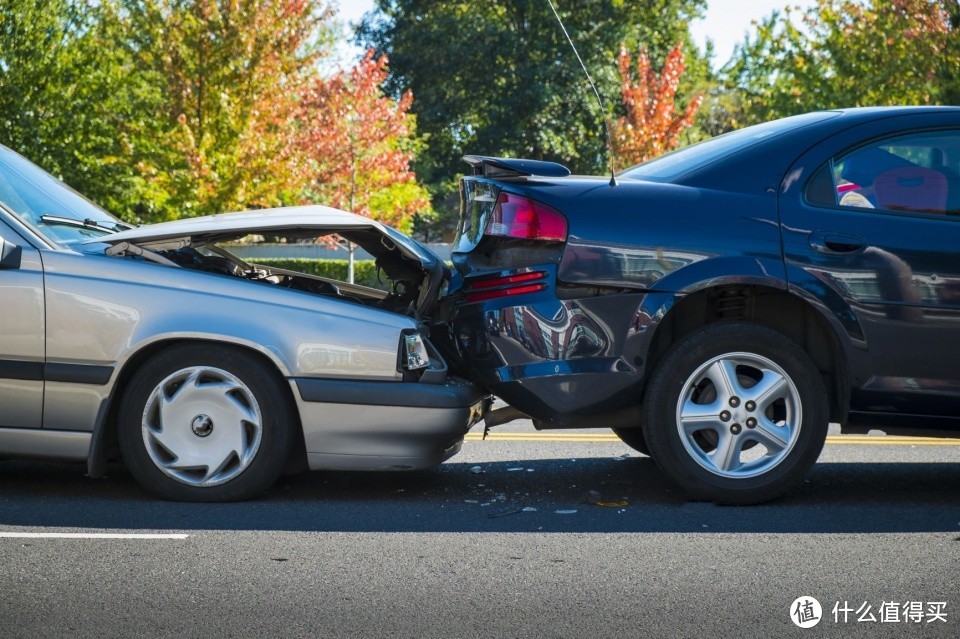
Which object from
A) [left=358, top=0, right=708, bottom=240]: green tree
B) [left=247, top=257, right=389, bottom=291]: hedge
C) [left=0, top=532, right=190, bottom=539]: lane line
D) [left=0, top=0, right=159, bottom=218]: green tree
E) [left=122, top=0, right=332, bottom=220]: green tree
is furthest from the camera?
[left=358, top=0, right=708, bottom=240]: green tree

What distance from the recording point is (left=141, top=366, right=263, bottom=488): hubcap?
16.2ft

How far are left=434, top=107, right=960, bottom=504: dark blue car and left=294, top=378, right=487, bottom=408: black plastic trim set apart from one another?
27 cm

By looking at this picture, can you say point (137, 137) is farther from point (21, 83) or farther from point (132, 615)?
point (132, 615)

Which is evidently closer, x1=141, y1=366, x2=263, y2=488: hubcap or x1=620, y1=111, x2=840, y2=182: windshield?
x1=141, y1=366, x2=263, y2=488: hubcap

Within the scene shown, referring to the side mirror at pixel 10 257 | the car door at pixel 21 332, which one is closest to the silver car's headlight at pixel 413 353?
the car door at pixel 21 332

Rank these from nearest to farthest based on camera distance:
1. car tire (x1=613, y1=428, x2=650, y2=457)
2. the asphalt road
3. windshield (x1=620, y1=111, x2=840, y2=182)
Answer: the asphalt road < windshield (x1=620, y1=111, x2=840, y2=182) < car tire (x1=613, y1=428, x2=650, y2=457)

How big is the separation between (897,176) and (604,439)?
105 inches

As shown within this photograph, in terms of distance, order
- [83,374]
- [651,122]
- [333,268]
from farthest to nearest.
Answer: [651,122] < [333,268] < [83,374]

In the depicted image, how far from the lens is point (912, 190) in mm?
5215

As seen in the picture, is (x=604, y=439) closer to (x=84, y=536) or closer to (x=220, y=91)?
(x=84, y=536)

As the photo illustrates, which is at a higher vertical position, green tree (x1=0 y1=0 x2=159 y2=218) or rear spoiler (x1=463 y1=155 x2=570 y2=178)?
green tree (x1=0 y1=0 x2=159 y2=218)

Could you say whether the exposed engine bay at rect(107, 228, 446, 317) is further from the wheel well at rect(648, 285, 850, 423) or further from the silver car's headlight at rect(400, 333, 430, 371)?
the wheel well at rect(648, 285, 850, 423)

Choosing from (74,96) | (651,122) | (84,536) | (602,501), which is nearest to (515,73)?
(651,122)

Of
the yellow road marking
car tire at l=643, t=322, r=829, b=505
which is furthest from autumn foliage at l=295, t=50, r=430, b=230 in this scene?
car tire at l=643, t=322, r=829, b=505
